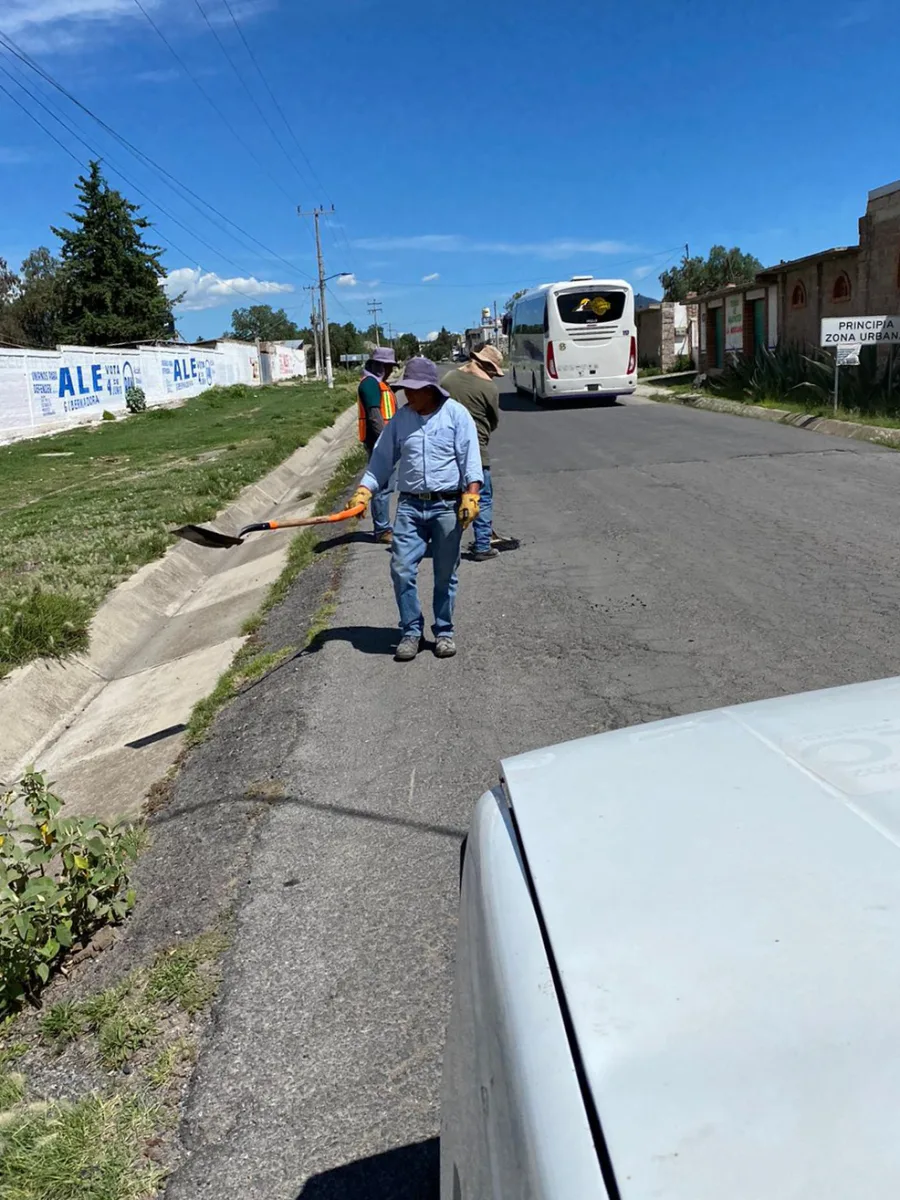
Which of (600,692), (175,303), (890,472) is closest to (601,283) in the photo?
(890,472)

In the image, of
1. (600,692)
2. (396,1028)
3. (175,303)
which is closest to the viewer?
(396,1028)

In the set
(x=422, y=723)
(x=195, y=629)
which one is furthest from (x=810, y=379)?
(x=422, y=723)

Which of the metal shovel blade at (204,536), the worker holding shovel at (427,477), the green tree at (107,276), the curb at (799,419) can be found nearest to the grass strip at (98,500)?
the metal shovel blade at (204,536)

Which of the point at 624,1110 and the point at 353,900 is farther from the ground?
the point at 624,1110

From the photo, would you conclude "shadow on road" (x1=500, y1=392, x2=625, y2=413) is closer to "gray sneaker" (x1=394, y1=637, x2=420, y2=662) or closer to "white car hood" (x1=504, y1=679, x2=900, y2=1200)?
"gray sneaker" (x1=394, y1=637, x2=420, y2=662)

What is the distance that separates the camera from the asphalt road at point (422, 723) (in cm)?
273

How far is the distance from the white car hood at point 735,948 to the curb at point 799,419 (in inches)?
596

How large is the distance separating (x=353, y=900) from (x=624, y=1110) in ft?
8.70

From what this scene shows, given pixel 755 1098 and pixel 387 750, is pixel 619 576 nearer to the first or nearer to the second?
pixel 387 750

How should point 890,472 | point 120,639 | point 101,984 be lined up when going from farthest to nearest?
point 890,472
point 120,639
point 101,984

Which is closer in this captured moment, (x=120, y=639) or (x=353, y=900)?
(x=353, y=900)

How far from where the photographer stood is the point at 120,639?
28.9 ft

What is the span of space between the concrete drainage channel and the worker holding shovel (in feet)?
5.77

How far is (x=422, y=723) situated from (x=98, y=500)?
36.6ft
